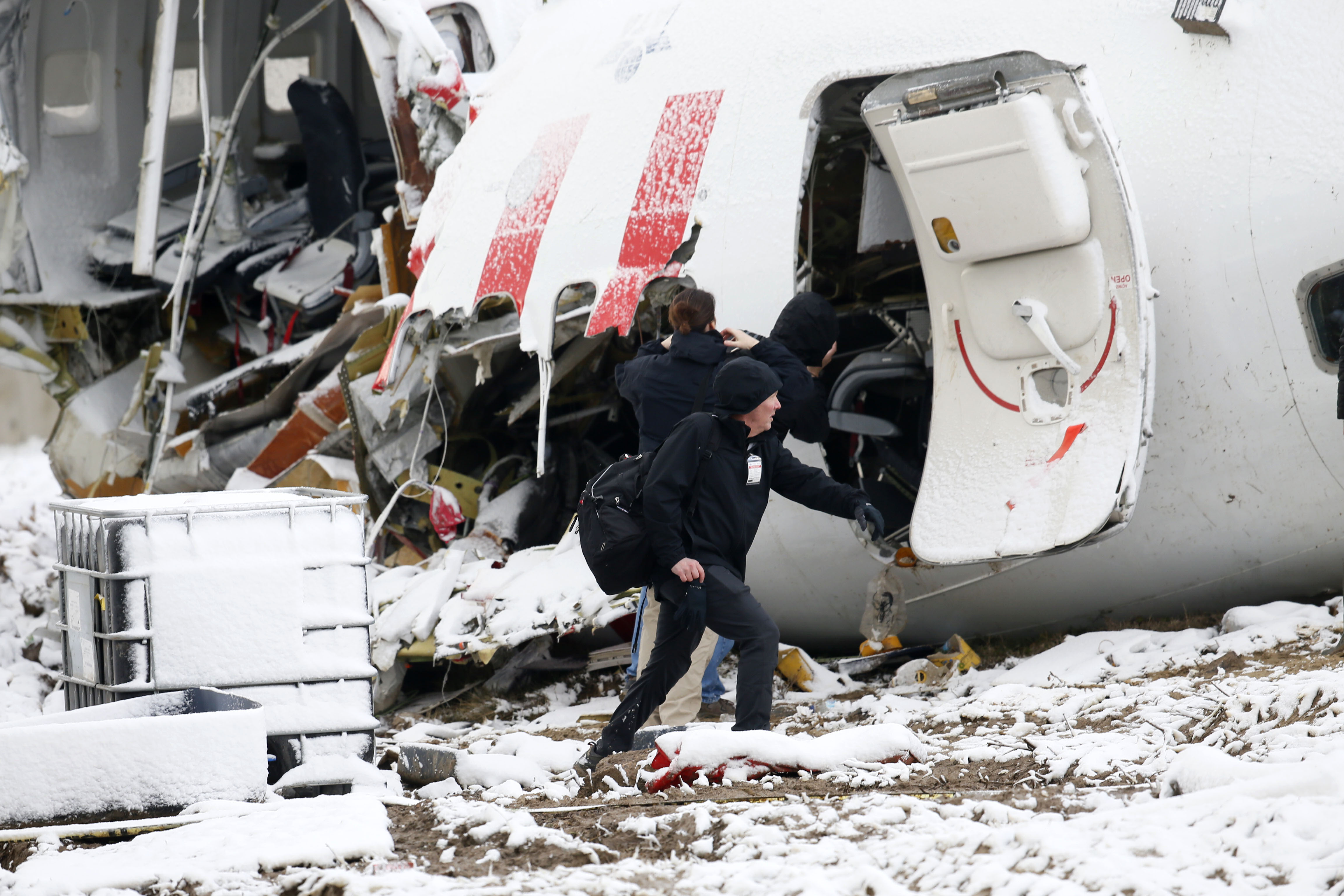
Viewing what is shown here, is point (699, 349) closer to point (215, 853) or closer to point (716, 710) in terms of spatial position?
point (716, 710)

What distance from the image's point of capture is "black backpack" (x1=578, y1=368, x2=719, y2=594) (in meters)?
4.59

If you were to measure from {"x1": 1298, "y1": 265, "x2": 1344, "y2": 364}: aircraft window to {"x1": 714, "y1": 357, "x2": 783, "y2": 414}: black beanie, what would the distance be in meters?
2.03

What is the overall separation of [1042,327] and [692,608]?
1.84 m

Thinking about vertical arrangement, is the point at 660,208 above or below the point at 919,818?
above

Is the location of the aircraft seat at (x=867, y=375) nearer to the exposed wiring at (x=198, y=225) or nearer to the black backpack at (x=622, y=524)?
the black backpack at (x=622, y=524)

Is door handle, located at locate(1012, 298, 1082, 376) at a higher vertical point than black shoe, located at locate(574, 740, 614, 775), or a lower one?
higher

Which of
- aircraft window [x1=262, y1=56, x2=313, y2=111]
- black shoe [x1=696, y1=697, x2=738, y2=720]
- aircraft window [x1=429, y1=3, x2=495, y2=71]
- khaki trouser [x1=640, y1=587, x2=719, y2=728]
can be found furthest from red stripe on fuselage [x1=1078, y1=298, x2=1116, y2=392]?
aircraft window [x1=262, y1=56, x2=313, y2=111]

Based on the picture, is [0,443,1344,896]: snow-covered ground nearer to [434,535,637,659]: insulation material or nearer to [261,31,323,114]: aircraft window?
[434,535,637,659]: insulation material

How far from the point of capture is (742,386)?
4598mm

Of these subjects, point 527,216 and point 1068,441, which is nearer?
point 1068,441

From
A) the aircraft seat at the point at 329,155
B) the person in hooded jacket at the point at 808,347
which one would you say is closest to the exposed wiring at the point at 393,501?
the person in hooded jacket at the point at 808,347

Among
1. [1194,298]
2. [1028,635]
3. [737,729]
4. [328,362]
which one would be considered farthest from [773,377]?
[328,362]

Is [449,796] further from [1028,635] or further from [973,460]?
[1028,635]

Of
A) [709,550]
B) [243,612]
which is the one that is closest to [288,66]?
[243,612]
